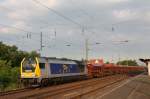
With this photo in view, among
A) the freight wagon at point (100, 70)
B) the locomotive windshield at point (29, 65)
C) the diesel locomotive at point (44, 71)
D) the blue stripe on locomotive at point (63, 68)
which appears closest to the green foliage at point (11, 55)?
the freight wagon at point (100, 70)

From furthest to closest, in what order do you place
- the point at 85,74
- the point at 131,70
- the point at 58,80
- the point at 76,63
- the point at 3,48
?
the point at 131,70
the point at 3,48
the point at 85,74
the point at 76,63
the point at 58,80

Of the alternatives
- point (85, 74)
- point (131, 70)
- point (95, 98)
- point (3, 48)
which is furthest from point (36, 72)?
point (131, 70)

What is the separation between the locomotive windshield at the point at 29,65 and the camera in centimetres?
3308

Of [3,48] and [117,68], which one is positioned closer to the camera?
[3,48]

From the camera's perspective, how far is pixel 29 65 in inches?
1314

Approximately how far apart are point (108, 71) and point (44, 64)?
42.2 meters

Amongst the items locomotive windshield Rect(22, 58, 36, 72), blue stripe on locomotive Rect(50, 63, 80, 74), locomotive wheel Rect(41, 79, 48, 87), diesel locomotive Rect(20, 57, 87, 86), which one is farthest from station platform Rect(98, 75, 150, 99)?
blue stripe on locomotive Rect(50, 63, 80, 74)

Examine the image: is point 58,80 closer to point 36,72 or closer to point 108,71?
point 36,72

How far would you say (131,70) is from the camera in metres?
105

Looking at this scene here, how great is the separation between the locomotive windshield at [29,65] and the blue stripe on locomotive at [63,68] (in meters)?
3.96

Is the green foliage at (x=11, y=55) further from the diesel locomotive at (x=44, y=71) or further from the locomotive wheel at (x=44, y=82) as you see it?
the locomotive wheel at (x=44, y=82)

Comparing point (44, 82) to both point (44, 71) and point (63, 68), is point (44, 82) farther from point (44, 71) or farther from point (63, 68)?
point (63, 68)

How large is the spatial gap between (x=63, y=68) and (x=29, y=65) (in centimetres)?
870

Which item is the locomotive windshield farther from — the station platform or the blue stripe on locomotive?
the station platform
